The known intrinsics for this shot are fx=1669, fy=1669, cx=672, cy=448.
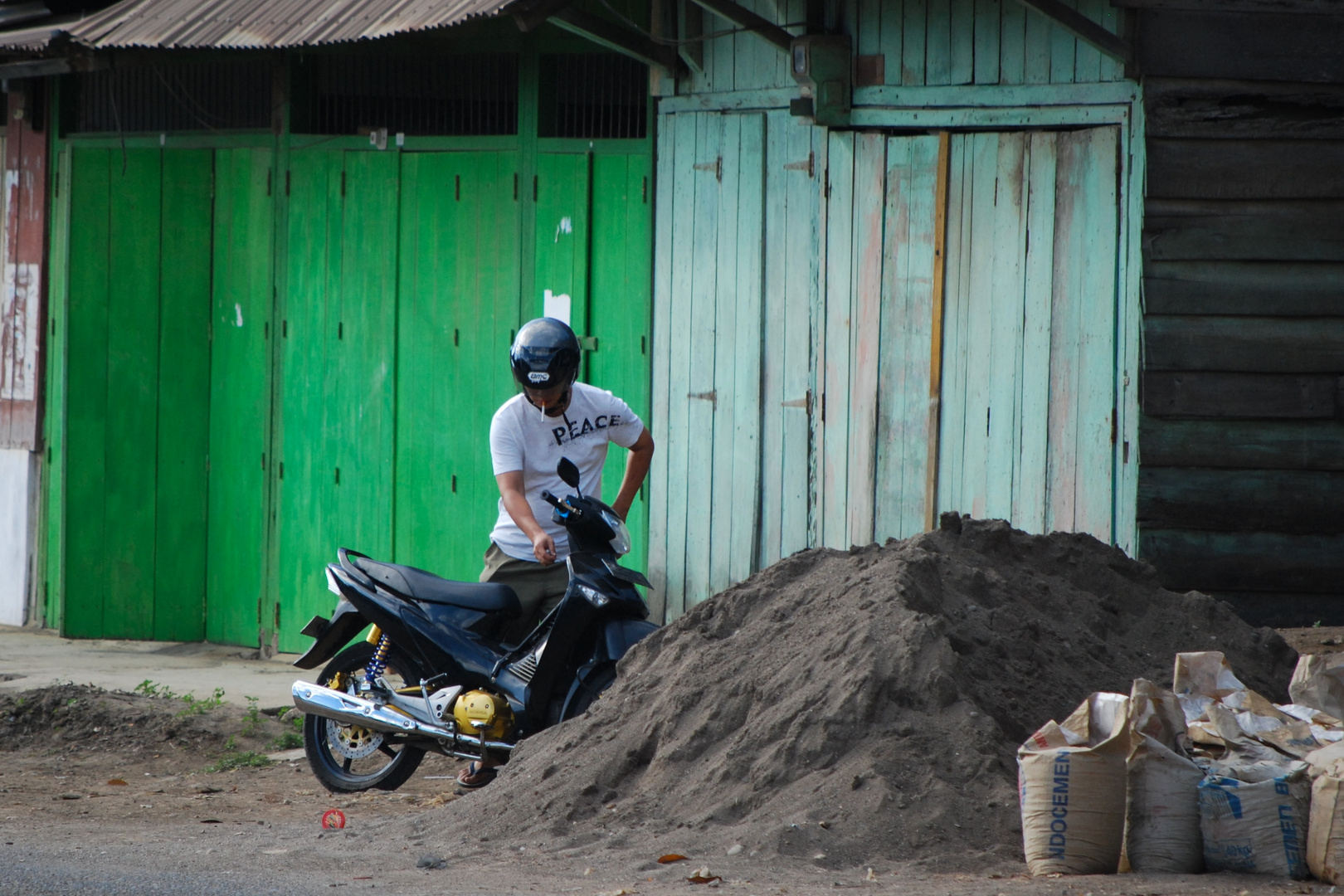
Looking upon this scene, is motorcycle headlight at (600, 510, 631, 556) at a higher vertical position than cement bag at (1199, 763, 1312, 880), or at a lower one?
higher

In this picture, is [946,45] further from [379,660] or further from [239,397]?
[239,397]

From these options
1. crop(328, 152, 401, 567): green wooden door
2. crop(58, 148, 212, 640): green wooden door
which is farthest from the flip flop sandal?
crop(58, 148, 212, 640): green wooden door

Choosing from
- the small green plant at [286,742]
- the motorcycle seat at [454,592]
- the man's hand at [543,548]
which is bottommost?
the small green plant at [286,742]

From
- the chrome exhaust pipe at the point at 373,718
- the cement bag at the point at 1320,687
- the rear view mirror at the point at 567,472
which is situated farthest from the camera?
the chrome exhaust pipe at the point at 373,718

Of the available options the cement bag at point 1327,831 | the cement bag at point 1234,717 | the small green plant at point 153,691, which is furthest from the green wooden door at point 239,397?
the cement bag at point 1327,831

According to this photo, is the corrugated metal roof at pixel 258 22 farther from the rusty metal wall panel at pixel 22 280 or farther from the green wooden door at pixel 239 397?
the rusty metal wall panel at pixel 22 280

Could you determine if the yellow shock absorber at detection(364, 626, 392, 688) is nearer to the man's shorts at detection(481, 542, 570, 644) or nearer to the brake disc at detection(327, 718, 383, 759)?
the brake disc at detection(327, 718, 383, 759)

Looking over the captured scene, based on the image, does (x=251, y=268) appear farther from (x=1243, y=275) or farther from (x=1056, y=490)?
(x=1243, y=275)

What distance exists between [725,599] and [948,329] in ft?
8.08

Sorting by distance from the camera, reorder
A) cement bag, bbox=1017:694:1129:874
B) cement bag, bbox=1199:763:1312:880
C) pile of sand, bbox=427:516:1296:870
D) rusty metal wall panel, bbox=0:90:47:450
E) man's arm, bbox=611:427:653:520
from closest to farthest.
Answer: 1. cement bag, bbox=1199:763:1312:880
2. cement bag, bbox=1017:694:1129:874
3. pile of sand, bbox=427:516:1296:870
4. man's arm, bbox=611:427:653:520
5. rusty metal wall panel, bbox=0:90:47:450

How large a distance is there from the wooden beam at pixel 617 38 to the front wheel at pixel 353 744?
10.3 ft

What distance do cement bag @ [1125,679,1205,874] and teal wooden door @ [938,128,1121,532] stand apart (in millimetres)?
3017

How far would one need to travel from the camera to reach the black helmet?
20.8 ft

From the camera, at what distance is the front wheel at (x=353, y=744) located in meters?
6.45
